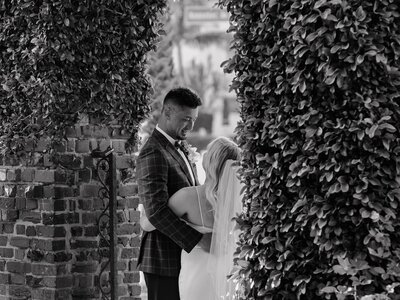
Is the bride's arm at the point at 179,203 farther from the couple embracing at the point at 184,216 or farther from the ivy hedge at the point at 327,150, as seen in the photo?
the ivy hedge at the point at 327,150

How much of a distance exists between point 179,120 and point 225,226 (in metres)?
0.80

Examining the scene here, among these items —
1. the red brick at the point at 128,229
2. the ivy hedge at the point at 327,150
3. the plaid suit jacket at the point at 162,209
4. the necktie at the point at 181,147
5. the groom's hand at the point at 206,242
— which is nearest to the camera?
the ivy hedge at the point at 327,150

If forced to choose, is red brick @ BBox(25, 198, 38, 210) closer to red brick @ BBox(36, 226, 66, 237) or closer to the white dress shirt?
red brick @ BBox(36, 226, 66, 237)

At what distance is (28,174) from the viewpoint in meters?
5.86

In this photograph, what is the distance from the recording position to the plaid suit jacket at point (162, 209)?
524cm

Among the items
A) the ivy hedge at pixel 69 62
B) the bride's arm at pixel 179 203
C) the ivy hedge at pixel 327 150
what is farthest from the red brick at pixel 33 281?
the ivy hedge at pixel 327 150

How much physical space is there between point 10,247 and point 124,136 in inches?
44.8

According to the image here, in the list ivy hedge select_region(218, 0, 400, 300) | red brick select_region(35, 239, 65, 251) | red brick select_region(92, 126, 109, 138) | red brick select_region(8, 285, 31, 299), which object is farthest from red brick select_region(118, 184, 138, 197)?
ivy hedge select_region(218, 0, 400, 300)

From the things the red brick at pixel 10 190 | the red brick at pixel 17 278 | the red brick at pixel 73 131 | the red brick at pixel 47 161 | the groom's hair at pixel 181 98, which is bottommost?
the red brick at pixel 17 278

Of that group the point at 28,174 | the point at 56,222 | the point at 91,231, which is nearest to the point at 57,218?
the point at 56,222

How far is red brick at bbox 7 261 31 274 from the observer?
582cm

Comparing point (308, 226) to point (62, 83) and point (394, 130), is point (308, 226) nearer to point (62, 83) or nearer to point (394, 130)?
point (394, 130)

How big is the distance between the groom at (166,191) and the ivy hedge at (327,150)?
1.33m

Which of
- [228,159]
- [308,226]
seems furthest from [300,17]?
[228,159]
